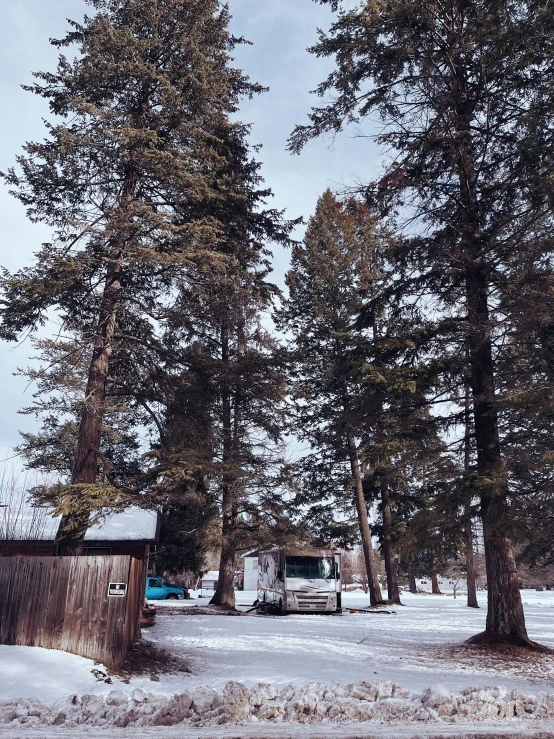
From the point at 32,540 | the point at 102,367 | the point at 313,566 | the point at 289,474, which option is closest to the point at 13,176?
the point at 102,367

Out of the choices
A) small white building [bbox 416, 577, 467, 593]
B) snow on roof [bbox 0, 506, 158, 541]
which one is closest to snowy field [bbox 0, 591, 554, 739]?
snow on roof [bbox 0, 506, 158, 541]

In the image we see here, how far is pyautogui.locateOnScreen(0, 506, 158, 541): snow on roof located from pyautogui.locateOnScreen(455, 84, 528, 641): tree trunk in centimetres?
893

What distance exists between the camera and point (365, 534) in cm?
2856

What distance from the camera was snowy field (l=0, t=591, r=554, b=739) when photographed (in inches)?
227

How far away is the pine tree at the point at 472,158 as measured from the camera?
11.7 metres

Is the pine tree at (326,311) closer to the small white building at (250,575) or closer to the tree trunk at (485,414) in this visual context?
the tree trunk at (485,414)

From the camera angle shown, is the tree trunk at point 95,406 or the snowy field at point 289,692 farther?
the tree trunk at point 95,406

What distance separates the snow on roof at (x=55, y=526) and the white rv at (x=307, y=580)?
5868mm

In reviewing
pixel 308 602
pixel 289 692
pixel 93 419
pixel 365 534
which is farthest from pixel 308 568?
pixel 289 692

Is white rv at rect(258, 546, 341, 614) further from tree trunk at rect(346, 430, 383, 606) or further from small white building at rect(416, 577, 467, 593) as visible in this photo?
small white building at rect(416, 577, 467, 593)

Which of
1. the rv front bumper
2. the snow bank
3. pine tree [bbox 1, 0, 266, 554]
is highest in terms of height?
pine tree [bbox 1, 0, 266, 554]

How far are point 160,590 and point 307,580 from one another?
49.4 ft

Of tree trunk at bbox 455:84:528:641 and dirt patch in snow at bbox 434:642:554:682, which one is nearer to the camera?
dirt patch in snow at bbox 434:642:554:682

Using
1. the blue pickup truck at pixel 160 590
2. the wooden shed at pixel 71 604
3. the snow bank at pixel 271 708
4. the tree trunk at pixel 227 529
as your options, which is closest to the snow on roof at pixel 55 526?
the tree trunk at pixel 227 529
